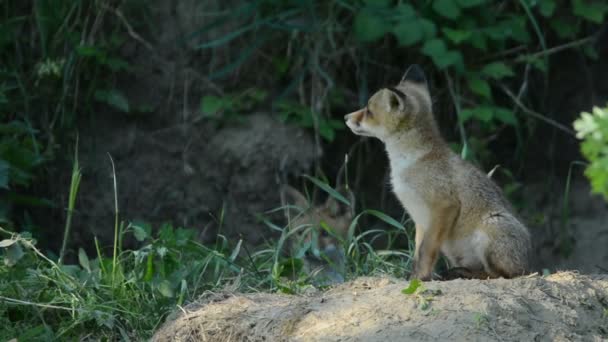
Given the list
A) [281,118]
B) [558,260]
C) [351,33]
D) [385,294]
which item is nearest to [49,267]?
[385,294]

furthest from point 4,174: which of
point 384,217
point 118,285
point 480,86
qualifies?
point 480,86

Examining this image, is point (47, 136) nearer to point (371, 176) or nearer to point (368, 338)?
point (371, 176)

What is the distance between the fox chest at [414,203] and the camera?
6250 mm

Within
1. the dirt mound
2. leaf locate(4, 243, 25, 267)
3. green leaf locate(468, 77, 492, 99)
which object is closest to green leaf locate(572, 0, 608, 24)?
green leaf locate(468, 77, 492, 99)

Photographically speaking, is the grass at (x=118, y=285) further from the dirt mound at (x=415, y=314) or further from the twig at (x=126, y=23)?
the twig at (x=126, y=23)

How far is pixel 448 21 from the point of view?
9352 mm

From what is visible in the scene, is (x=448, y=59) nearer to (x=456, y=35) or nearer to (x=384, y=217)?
(x=456, y=35)

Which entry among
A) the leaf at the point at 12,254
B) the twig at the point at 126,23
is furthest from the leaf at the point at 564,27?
the leaf at the point at 12,254

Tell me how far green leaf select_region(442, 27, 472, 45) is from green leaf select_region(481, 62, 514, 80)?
0.52 meters

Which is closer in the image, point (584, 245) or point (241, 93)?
point (241, 93)

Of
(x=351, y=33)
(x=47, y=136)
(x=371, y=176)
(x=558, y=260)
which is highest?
(x=351, y=33)

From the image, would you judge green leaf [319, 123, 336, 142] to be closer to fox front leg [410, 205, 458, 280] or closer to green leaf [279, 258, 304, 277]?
green leaf [279, 258, 304, 277]

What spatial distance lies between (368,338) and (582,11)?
5624 mm

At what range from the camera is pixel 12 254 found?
6086 mm
